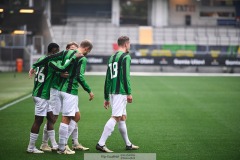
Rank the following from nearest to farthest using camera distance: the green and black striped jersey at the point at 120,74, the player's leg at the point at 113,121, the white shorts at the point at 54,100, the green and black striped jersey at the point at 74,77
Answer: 1. the green and black striped jersey at the point at 74,77
2. the player's leg at the point at 113,121
3. the green and black striped jersey at the point at 120,74
4. the white shorts at the point at 54,100

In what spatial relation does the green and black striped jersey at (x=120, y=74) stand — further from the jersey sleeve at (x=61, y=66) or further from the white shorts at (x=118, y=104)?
the jersey sleeve at (x=61, y=66)

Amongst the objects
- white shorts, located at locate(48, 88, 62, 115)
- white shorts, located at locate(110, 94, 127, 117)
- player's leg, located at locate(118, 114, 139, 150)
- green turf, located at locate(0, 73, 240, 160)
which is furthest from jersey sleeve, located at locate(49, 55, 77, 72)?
green turf, located at locate(0, 73, 240, 160)

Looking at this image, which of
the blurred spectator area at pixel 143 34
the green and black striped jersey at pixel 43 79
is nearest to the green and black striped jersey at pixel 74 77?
the green and black striped jersey at pixel 43 79

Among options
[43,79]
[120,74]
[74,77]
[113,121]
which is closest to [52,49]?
[43,79]

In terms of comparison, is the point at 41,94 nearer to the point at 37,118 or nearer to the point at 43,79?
the point at 43,79

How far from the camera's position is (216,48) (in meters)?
41.2

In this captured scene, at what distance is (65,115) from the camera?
9125mm

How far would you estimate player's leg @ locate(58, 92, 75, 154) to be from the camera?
9094mm

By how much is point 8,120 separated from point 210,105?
7.16 meters

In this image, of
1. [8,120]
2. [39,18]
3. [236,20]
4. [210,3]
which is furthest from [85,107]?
[210,3]

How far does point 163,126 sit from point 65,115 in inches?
163

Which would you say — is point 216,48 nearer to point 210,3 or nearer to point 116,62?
point 210,3

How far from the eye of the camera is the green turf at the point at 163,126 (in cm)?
950

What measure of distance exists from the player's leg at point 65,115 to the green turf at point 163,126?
0.79ft
